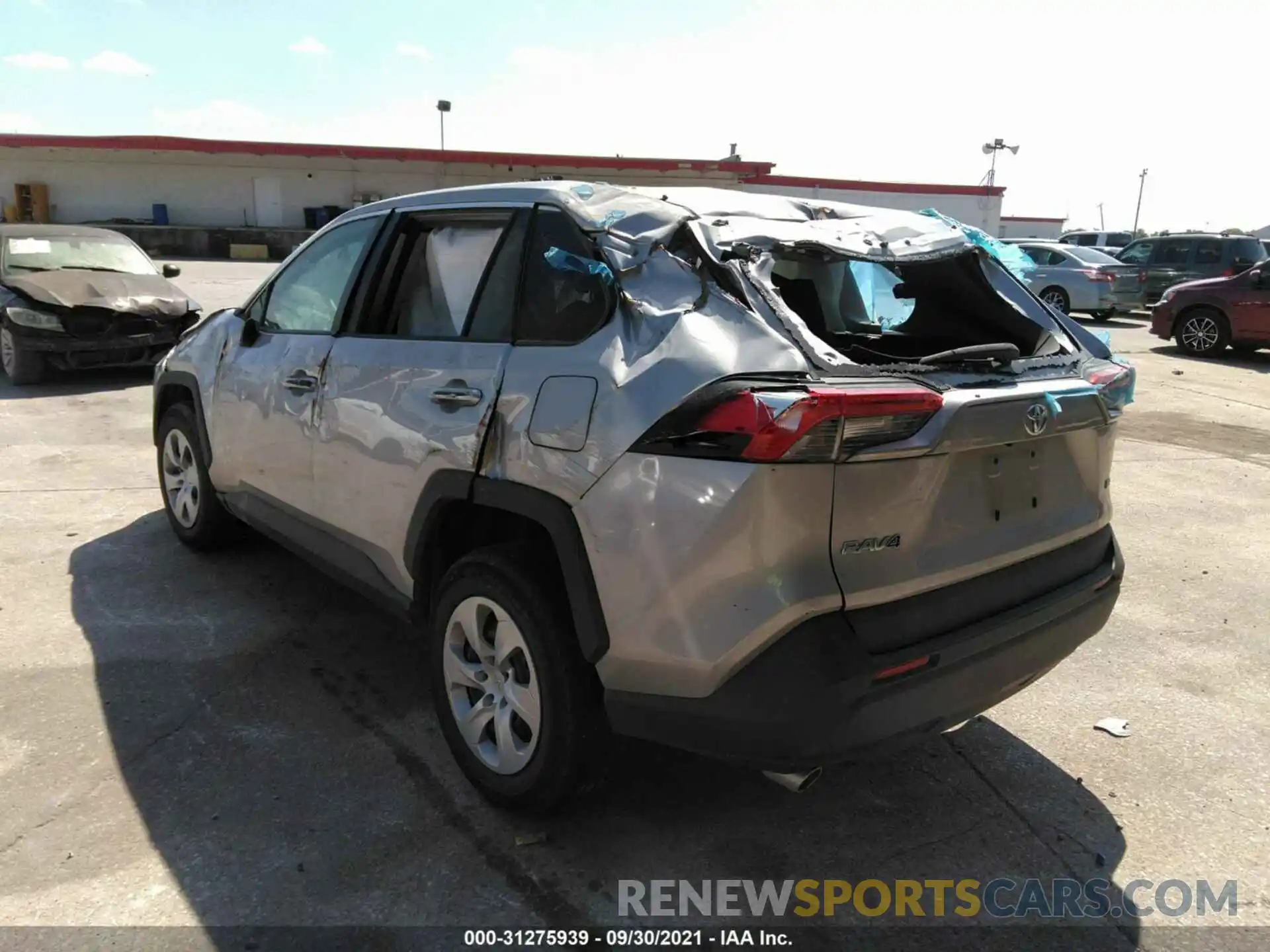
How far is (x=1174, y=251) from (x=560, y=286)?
20.7 metres

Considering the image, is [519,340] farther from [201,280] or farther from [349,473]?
[201,280]

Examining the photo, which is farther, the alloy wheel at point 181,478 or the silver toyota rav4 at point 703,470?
the alloy wheel at point 181,478

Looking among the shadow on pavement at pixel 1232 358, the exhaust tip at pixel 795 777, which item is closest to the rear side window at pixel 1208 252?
the shadow on pavement at pixel 1232 358

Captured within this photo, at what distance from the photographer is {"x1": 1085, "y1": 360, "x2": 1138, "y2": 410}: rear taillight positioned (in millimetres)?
2826

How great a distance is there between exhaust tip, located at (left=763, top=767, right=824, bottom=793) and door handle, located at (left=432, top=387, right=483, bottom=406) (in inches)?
53.7

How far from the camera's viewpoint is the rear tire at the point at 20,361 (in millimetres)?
9328

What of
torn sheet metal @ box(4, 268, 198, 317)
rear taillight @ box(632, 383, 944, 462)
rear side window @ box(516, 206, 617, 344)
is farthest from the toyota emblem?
torn sheet metal @ box(4, 268, 198, 317)

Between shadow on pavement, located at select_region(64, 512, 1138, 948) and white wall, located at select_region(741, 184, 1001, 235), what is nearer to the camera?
shadow on pavement, located at select_region(64, 512, 1138, 948)

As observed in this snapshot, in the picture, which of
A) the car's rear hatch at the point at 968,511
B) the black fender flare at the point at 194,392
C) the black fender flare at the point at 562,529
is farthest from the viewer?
the black fender flare at the point at 194,392

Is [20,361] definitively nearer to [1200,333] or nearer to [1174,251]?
[1200,333]

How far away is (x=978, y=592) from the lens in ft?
8.20

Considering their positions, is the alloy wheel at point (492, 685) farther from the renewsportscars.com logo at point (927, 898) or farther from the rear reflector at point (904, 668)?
the rear reflector at point (904, 668)

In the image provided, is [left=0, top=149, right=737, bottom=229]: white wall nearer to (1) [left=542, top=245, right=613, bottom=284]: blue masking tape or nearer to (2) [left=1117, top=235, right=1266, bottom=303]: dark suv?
(2) [left=1117, top=235, right=1266, bottom=303]: dark suv

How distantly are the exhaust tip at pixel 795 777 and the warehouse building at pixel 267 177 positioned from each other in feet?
110
